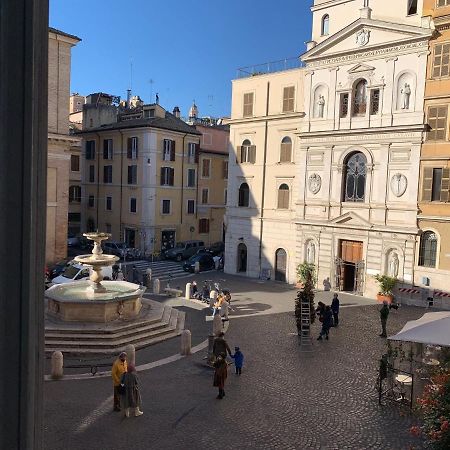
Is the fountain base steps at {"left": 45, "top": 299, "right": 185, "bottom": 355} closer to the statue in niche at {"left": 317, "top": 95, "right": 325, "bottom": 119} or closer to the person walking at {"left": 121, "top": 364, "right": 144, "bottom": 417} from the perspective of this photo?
the person walking at {"left": 121, "top": 364, "right": 144, "bottom": 417}

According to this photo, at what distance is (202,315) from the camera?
66.2 feet

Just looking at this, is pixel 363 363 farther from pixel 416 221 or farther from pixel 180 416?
pixel 416 221

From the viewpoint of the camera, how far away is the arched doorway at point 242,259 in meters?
32.6

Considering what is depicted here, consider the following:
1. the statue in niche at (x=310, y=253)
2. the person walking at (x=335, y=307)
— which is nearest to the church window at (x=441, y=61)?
the statue in niche at (x=310, y=253)

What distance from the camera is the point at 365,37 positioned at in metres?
25.3

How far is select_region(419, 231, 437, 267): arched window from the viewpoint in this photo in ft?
77.6

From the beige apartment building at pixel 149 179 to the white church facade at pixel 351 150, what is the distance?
11.6m

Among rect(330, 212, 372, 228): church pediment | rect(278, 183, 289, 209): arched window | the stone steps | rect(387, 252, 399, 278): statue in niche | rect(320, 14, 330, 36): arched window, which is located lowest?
the stone steps

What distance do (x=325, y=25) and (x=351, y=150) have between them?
25.2ft

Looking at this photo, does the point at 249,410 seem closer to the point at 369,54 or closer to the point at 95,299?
the point at 95,299

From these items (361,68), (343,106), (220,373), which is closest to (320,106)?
(343,106)

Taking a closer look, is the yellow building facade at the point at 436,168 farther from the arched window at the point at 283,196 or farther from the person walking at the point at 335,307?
the arched window at the point at 283,196

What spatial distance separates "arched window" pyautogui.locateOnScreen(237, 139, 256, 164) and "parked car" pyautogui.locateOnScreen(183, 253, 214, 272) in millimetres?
7294

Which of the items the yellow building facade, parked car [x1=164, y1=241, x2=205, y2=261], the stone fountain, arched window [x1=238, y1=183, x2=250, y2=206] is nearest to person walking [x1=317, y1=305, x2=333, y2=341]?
the stone fountain
